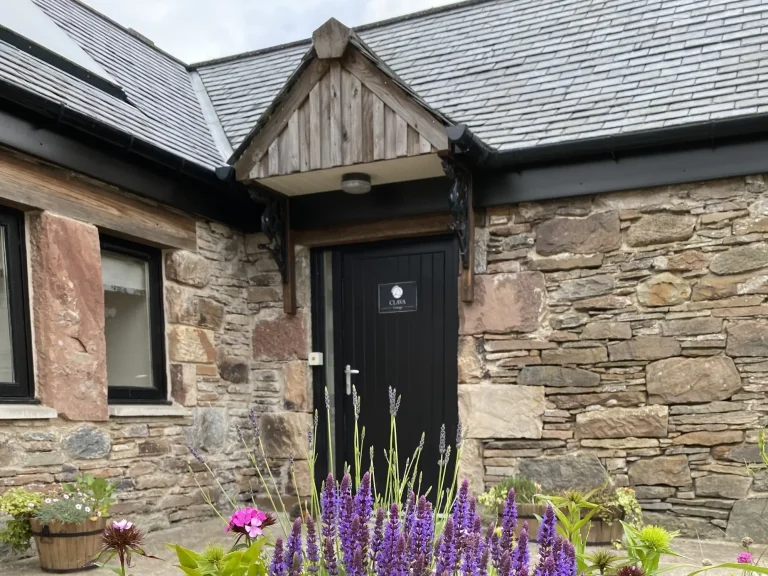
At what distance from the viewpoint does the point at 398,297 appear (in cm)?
527

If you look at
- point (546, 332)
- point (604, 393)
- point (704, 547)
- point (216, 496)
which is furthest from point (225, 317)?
point (704, 547)

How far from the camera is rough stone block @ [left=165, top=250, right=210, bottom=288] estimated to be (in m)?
→ 4.96

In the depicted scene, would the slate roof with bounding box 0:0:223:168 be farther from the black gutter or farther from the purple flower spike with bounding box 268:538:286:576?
the purple flower spike with bounding box 268:538:286:576

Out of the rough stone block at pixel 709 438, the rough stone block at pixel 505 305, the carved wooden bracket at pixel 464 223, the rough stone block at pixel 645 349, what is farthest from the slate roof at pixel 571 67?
the rough stone block at pixel 709 438

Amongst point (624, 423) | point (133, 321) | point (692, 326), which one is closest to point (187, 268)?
point (133, 321)

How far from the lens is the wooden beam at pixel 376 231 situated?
5016 millimetres

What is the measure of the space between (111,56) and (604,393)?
17.7 ft

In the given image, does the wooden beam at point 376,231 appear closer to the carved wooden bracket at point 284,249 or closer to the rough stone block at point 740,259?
the carved wooden bracket at point 284,249

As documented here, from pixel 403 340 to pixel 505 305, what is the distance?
3.07 ft

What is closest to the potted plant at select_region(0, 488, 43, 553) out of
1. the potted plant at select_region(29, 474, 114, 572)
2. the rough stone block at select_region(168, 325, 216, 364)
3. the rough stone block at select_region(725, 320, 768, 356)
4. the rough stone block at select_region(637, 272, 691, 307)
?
the potted plant at select_region(29, 474, 114, 572)

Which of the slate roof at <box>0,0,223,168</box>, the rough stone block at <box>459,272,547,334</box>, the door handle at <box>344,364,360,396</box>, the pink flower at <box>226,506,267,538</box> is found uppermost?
the slate roof at <box>0,0,223,168</box>

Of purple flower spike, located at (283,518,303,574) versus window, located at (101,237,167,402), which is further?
window, located at (101,237,167,402)

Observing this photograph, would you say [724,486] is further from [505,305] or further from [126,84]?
[126,84]

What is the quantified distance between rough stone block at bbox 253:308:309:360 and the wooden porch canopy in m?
1.23
